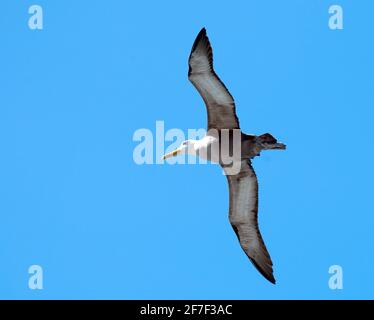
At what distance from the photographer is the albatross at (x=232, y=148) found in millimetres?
23797

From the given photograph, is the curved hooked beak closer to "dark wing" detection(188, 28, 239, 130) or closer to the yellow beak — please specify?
the yellow beak

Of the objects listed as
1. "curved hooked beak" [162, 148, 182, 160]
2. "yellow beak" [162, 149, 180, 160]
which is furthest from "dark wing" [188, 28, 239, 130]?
"yellow beak" [162, 149, 180, 160]

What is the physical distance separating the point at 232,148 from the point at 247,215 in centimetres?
241

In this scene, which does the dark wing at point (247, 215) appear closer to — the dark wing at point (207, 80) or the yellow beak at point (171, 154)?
the yellow beak at point (171, 154)

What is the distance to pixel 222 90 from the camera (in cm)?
2378

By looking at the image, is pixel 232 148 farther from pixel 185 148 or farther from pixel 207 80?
pixel 207 80

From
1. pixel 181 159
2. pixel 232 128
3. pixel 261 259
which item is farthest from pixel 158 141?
pixel 261 259

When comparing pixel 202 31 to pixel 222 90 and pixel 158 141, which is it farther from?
pixel 158 141

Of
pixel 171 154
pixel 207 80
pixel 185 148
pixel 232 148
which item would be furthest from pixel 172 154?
pixel 207 80

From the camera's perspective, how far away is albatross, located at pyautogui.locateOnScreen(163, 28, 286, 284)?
23797 millimetres

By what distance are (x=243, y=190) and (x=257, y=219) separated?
3.21 ft

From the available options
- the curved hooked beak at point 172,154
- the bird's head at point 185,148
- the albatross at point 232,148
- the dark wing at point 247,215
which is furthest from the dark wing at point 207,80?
the dark wing at point 247,215

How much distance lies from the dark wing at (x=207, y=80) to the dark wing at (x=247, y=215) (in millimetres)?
2161
